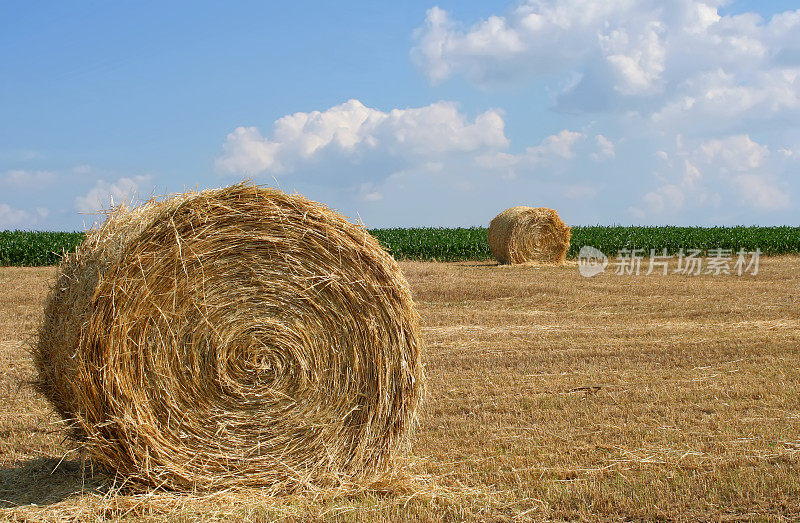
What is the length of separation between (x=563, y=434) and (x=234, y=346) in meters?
2.80

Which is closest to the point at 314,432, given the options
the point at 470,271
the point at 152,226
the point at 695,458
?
the point at 152,226

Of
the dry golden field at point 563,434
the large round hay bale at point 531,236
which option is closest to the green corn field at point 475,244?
the large round hay bale at point 531,236

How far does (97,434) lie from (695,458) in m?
4.11

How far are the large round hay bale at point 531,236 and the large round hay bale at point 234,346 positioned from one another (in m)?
17.1

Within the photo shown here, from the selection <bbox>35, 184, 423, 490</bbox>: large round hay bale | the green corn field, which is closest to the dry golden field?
<bbox>35, 184, 423, 490</bbox>: large round hay bale

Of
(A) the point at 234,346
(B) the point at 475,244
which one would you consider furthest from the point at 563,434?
(B) the point at 475,244

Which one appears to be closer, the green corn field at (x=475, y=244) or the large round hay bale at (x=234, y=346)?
the large round hay bale at (x=234, y=346)

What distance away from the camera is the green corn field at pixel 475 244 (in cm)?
2584

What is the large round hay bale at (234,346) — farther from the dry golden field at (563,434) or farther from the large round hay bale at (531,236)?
the large round hay bale at (531,236)

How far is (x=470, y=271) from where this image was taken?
1958 centimetres

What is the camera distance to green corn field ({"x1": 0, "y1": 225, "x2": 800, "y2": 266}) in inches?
1017

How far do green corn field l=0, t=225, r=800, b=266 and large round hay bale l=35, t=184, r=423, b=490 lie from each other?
20383 mm

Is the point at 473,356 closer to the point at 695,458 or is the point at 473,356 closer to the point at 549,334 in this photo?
the point at 549,334

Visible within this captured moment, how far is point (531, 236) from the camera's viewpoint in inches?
860
